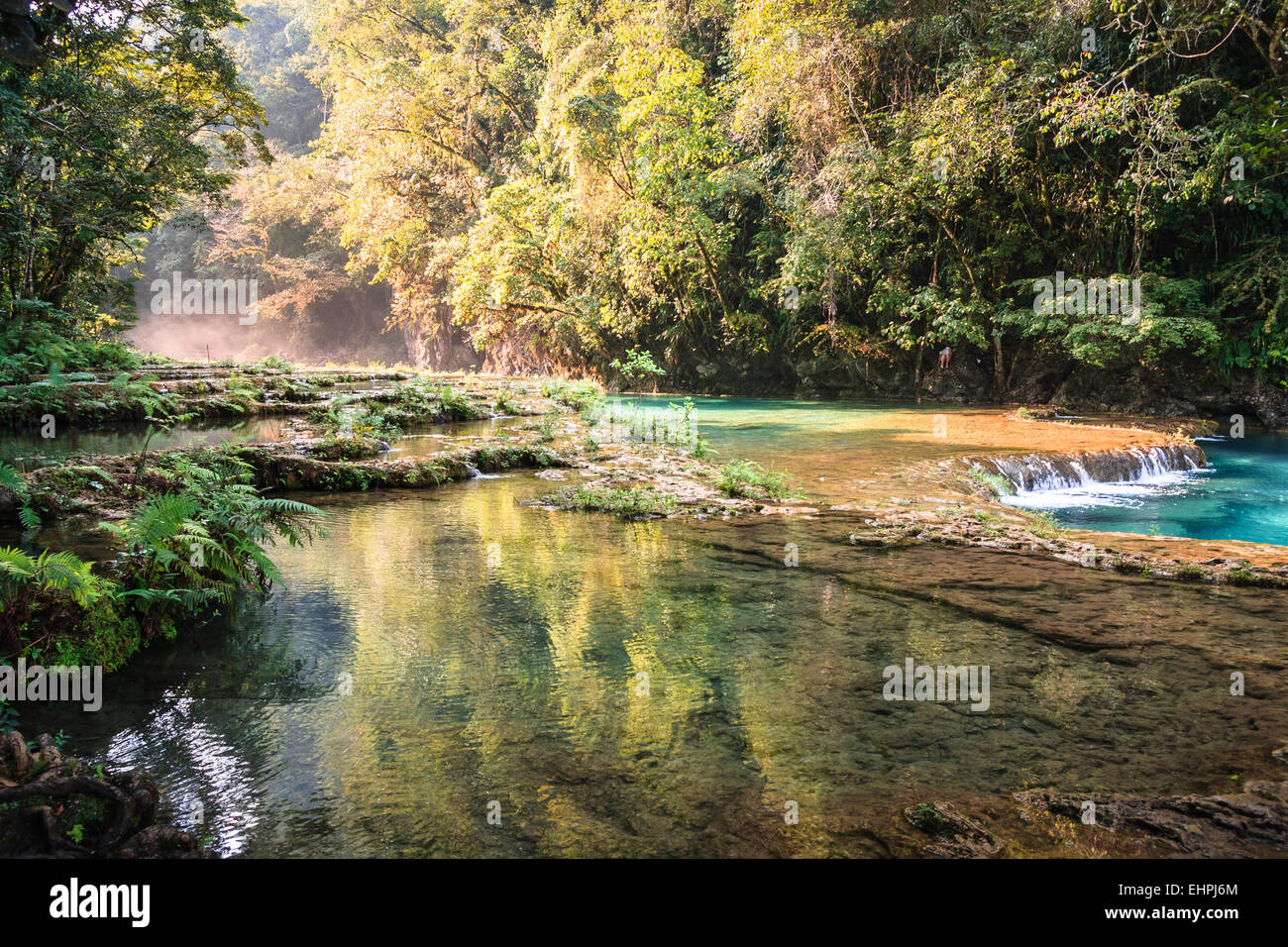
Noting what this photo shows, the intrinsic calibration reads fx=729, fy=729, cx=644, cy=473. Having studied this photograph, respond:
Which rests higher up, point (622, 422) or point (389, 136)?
point (389, 136)

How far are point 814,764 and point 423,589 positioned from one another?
3200mm

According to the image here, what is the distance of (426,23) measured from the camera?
121ft

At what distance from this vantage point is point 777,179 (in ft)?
75.3

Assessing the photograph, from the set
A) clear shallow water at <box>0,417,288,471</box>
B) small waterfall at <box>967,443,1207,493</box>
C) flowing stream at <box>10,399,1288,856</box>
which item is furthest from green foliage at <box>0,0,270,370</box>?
small waterfall at <box>967,443,1207,493</box>

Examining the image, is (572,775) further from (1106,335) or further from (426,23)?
(426,23)

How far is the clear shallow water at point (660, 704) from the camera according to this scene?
8.63ft

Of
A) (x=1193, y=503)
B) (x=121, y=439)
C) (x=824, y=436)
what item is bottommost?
(x=1193, y=503)
